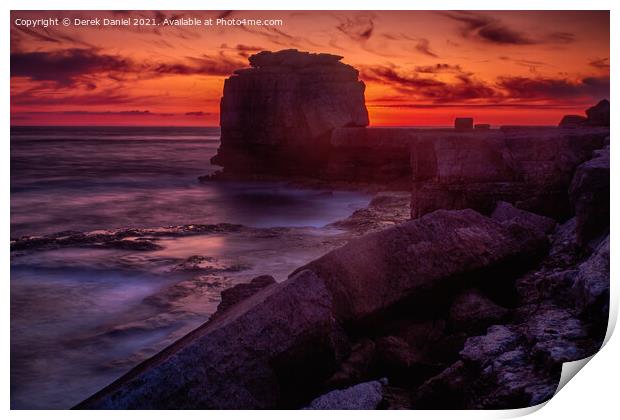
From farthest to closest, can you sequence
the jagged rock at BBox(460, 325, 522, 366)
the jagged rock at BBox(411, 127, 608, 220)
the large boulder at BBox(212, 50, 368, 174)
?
the large boulder at BBox(212, 50, 368, 174) → the jagged rock at BBox(411, 127, 608, 220) → the jagged rock at BBox(460, 325, 522, 366)

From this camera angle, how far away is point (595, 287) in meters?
4.59

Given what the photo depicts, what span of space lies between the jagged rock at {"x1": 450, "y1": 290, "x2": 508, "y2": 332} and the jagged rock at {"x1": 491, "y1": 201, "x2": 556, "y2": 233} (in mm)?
1614

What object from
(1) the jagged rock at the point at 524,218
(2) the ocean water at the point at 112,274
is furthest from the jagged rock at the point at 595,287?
(2) the ocean water at the point at 112,274

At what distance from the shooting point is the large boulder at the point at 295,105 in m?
23.4

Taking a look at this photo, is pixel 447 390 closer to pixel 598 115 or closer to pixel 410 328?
pixel 410 328

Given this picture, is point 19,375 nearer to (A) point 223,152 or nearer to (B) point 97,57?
(B) point 97,57

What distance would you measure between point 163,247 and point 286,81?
1399 cm

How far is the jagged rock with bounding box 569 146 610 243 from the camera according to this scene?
5348mm

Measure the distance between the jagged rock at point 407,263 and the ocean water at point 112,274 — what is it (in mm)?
A: 2277

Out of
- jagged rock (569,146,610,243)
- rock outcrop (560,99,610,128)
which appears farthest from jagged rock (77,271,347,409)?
rock outcrop (560,99,610,128)

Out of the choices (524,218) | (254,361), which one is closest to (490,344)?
(254,361)

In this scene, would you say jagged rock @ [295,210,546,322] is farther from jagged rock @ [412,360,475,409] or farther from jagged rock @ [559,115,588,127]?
jagged rock @ [559,115,588,127]

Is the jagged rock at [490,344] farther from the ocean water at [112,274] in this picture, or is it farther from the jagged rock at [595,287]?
the ocean water at [112,274]

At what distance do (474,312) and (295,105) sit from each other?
19317 mm
